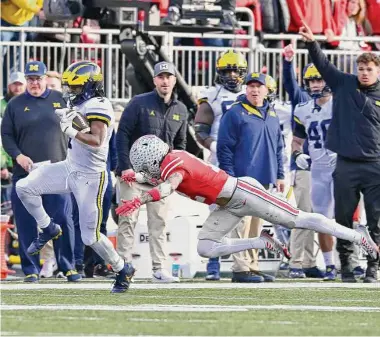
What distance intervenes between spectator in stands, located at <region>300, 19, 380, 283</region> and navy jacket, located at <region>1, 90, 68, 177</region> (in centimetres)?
247

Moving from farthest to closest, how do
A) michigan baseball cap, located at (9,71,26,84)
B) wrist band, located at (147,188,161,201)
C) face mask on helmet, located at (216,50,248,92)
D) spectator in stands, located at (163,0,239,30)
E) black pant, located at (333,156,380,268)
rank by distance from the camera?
spectator in stands, located at (163,0,239,30)
michigan baseball cap, located at (9,71,26,84)
face mask on helmet, located at (216,50,248,92)
black pant, located at (333,156,380,268)
wrist band, located at (147,188,161,201)

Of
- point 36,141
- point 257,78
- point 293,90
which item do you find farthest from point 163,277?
point 293,90

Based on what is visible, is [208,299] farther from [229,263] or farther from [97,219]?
[229,263]

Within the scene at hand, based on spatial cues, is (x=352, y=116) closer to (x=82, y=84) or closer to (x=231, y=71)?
(x=231, y=71)

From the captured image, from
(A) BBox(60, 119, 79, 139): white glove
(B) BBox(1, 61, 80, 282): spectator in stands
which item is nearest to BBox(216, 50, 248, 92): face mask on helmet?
(B) BBox(1, 61, 80, 282): spectator in stands

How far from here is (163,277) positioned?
512 inches

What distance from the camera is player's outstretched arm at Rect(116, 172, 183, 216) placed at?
1007 centimetres

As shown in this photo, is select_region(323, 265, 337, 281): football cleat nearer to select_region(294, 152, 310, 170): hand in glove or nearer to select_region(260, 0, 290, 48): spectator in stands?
select_region(294, 152, 310, 170): hand in glove

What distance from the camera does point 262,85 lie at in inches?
527

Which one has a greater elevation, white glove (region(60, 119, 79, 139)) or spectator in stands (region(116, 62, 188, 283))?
white glove (region(60, 119, 79, 139))

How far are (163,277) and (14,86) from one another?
344 centimetres

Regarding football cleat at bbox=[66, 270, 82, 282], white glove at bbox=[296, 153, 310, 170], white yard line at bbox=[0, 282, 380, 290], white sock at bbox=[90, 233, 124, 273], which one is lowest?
football cleat at bbox=[66, 270, 82, 282]

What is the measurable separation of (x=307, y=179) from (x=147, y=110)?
6.85ft

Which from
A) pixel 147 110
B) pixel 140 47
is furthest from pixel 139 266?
pixel 140 47
